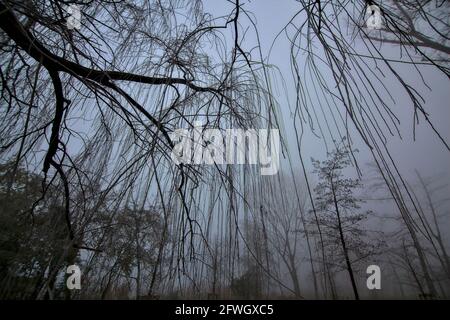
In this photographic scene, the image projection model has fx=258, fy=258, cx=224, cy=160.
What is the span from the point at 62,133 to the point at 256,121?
70 cm

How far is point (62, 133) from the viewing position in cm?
94

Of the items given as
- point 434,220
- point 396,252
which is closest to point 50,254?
point 434,220

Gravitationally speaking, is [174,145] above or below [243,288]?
above

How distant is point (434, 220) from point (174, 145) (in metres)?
2.55

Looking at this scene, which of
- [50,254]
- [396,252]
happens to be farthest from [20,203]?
[396,252]

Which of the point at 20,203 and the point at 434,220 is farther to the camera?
the point at 434,220

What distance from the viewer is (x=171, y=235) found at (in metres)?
0.60

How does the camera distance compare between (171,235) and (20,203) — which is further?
(20,203)

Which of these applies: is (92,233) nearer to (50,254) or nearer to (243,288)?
(50,254)
